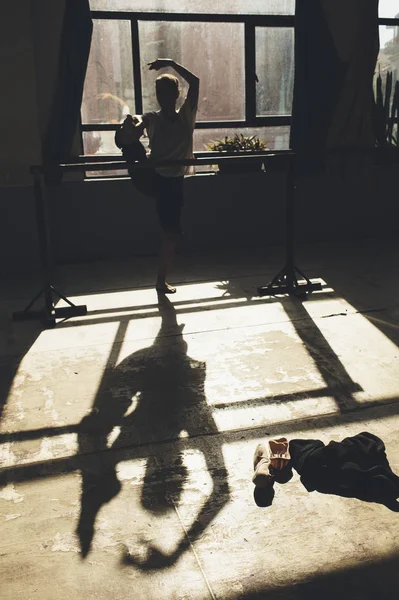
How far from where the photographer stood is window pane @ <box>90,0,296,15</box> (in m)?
5.36

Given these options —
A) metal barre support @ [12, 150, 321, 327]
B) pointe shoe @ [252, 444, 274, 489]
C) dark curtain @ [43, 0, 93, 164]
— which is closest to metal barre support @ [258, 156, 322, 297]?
metal barre support @ [12, 150, 321, 327]

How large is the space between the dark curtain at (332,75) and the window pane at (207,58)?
0.61 meters

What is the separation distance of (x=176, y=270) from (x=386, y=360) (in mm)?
2486

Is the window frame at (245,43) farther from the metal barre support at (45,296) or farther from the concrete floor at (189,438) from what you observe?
the concrete floor at (189,438)

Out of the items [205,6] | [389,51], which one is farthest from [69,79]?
[389,51]

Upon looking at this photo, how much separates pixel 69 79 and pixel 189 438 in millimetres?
3699

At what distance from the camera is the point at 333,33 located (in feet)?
18.0

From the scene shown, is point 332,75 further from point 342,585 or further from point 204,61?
point 342,585

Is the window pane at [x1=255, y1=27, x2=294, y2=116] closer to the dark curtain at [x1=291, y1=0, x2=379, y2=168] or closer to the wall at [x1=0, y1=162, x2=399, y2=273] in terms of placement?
the dark curtain at [x1=291, y1=0, x2=379, y2=168]

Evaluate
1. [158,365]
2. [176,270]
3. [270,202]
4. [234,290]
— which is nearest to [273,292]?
[234,290]

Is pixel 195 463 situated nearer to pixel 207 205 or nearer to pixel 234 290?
pixel 234 290

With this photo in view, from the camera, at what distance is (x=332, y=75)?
5.52 m

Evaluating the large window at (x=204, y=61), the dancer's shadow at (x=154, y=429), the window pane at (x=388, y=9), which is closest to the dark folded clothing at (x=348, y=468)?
the dancer's shadow at (x=154, y=429)

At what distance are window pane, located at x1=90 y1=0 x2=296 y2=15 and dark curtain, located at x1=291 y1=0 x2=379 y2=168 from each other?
37cm
